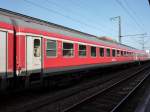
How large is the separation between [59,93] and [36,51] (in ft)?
8.85

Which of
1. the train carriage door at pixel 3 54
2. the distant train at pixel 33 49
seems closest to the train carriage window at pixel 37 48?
the distant train at pixel 33 49

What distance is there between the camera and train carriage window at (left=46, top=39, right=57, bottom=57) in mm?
11703

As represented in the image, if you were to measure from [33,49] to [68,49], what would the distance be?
368 centimetres

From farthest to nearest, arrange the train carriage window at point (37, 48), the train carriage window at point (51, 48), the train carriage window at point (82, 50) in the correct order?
the train carriage window at point (82, 50), the train carriage window at point (51, 48), the train carriage window at point (37, 48)

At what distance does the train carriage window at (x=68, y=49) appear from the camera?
13.4 meters

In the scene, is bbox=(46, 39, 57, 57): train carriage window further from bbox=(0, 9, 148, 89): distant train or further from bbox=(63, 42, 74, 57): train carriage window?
bbox=(63, 42, 74, 57): train carriage window

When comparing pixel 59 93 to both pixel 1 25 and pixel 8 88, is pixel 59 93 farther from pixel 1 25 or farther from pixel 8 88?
pixel 1 25

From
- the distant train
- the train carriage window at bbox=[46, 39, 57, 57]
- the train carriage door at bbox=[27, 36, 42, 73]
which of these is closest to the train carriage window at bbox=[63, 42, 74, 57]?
the distant train

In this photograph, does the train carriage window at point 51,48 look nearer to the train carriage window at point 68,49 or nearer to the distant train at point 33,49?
the distant train at point 33,49

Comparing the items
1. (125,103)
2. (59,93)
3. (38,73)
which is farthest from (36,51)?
(125,103)

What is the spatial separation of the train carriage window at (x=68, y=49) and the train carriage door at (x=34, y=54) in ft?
8.48

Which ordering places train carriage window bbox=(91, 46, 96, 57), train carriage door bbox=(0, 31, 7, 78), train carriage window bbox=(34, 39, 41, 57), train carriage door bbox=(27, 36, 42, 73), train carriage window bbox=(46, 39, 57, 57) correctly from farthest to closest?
train carriage window bbox=(91, 46, 96, 57)
train carriage window bbox=(46, 39, 57, 57)
train carriage window bbox=(34, 39, 41, 57)
train carriage door bbox=(27, 36, 42, 73)
train carriage door bbox=(0, 31, 7, 78)

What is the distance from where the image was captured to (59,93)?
12219 mm

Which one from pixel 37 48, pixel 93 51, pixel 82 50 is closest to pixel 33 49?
pixel 37 48
